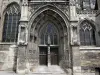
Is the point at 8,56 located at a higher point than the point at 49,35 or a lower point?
lower

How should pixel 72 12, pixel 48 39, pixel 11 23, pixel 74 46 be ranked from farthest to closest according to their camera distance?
pixel 11 23
pixel 48 39
pixel 72 12
pixel 74 46

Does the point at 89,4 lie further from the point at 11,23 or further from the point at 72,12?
the point at 11,23

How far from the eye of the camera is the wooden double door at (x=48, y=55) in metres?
10.4

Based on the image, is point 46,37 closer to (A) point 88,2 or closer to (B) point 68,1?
(B) point 68,1

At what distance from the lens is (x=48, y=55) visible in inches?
408

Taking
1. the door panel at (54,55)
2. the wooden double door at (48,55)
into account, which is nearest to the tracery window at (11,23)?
the wooden double door at (48,55)

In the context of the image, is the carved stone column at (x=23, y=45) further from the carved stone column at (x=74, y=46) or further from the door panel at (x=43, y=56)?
the carved stone column at (x=74, y=46)

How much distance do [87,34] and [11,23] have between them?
8769mm

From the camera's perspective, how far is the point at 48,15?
10906 mm

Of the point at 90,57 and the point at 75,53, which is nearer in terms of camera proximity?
the point at 75,53

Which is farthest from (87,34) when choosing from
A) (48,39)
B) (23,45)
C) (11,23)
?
(11,23)

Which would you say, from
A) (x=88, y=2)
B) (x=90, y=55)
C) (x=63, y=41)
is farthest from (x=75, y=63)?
(x=88, y=2)

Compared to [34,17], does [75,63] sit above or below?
below

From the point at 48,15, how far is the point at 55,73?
5413mm
